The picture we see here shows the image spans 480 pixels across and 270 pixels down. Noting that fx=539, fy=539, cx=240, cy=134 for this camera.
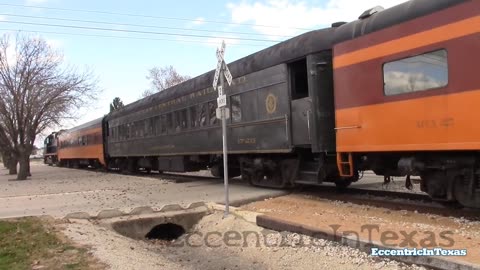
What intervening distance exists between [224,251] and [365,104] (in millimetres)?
3766

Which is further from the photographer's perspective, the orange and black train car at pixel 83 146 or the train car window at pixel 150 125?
the orange and black train car at pixel 83 146

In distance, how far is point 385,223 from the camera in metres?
8.10

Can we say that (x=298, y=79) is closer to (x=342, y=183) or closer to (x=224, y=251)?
(x=342, y=183)

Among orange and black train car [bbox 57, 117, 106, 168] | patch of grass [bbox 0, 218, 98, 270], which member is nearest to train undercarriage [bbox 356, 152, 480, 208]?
patch of grass [bbox 0, 218, 98, 270]

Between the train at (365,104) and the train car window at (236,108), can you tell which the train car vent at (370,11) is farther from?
the train car window at (236,108)

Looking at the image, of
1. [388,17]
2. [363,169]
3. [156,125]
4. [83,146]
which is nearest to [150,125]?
[156,125]

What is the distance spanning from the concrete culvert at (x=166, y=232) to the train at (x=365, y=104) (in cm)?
311

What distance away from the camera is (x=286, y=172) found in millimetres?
13008

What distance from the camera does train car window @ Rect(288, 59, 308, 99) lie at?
12.3 m

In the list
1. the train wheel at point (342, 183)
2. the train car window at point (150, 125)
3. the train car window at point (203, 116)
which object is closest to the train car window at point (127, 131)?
the train car window at point (150, 125)

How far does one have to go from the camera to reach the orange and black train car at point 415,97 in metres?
7.85

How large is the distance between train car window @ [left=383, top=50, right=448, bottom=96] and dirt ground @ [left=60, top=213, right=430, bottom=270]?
3073 millimetres

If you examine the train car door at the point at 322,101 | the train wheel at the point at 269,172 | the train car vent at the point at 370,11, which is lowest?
the train wheel at the point at 269,172

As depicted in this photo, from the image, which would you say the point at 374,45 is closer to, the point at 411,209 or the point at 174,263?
the point at 411,209
